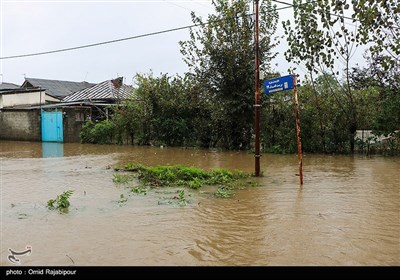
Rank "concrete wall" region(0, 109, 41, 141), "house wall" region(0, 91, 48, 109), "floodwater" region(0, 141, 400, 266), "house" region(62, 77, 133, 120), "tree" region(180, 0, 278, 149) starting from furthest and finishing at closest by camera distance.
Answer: "house wall" region(0, 91, 48, 109) < "concrete wall" region(0, 109, 41, 141) < "house" region(62, 77, 133, 120) < "tree" region(180, 0, 278, 149) < "floodwater" region(0, 141, 400, 266)

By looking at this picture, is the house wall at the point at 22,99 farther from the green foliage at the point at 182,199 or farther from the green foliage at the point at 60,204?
the green foliage at the point at 182,199

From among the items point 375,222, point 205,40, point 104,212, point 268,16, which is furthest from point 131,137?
point 375,222

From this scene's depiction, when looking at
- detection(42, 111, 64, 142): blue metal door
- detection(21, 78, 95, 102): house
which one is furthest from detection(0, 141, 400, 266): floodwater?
detection(21, 78, 95, 102): house

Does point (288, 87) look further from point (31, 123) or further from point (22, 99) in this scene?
point (22, 99)

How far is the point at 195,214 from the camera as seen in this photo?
6.64 m

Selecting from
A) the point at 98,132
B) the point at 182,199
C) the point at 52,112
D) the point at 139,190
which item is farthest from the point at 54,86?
the point at 182,199

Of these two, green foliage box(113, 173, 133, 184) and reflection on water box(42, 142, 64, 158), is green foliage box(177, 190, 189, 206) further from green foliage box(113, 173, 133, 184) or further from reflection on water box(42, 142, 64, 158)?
reflection on water box(42, 142, 64, 158)

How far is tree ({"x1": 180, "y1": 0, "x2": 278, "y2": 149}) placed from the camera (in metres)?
17.6

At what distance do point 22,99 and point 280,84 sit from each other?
2630 cm

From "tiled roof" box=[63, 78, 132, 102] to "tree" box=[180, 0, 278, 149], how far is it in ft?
35.7

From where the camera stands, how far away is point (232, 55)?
17.6 meters

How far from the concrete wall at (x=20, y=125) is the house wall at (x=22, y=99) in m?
1.41
